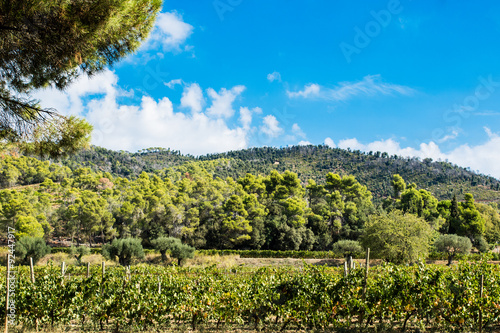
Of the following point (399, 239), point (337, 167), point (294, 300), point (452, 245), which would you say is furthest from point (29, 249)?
point (337, 167)

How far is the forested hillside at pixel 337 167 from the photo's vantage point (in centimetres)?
8194

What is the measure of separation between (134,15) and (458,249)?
33.1 m

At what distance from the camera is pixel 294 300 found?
276 inches

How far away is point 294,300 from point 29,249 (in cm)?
2418

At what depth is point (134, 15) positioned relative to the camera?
483cm

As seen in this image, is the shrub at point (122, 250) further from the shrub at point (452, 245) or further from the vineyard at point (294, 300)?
the shrub at point (452, 245)

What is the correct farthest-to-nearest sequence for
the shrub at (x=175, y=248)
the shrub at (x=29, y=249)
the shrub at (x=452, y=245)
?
the shrub at (x=452, y=245)
the shrub at (x=175, y=248)
the shrub at (x=29, y=249)

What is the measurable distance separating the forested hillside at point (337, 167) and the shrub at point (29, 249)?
2378 inches

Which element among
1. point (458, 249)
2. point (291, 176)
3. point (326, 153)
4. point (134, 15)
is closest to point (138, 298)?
point (134, 15)

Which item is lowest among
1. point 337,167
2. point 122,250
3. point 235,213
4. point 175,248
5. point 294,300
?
point 122,250

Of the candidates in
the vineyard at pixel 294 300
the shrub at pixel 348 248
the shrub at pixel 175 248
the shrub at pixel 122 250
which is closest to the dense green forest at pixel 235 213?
the shrub at pixel 348 248

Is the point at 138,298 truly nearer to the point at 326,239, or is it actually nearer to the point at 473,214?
the point at 326,239

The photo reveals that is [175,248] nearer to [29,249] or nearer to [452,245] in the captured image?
[29,249]

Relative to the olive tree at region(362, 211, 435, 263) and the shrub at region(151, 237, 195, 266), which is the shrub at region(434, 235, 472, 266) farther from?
the shrub at region(151, 237, 195, 266)
